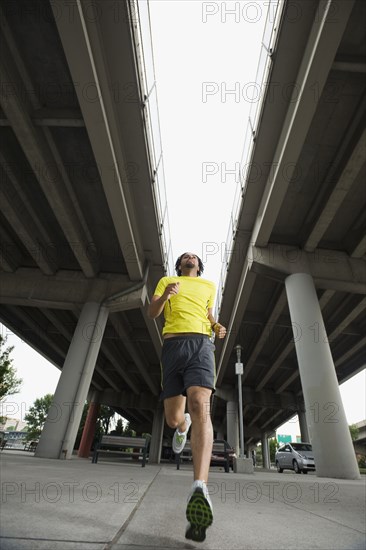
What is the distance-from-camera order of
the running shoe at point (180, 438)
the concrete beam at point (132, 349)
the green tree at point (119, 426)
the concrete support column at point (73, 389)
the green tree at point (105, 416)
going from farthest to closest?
1. the green tree at point (119, 426)
2. the green tree at point (105, 416)
3. the concrete beam at point (132, 349)
4. the concrete support column at point (73, 389)
5. the running shoe at point (180, 438)

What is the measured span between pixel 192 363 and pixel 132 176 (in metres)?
8.06

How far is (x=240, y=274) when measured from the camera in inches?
554

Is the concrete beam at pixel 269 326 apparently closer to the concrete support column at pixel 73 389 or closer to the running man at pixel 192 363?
the concrete support column at pixel 73 389

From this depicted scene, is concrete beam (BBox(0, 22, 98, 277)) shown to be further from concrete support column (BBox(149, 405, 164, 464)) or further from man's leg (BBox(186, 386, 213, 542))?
concrete support column (BBox(149, 405, 164, 464))

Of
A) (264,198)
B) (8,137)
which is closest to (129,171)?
(8,137)

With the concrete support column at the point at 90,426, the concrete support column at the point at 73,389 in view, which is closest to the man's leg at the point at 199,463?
the concrete support column at the point at 73,389

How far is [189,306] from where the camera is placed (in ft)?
9.30

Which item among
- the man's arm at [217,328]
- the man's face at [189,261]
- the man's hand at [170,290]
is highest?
the man's face at [189,261]

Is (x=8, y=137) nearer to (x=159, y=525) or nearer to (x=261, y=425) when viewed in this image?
(x=159, y=525)

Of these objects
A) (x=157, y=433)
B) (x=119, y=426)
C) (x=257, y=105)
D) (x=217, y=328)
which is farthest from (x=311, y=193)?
(x=119, y=426)

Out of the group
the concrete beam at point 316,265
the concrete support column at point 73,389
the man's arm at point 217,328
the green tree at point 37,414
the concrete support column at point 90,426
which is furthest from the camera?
the green tree at point 37,414

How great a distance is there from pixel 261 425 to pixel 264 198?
2084 inches

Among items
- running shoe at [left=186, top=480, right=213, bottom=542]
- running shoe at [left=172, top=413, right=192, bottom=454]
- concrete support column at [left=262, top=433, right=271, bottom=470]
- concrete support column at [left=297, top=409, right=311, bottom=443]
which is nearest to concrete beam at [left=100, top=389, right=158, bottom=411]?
concrete support column at [left=297, top=409, right=311, bottom=443]

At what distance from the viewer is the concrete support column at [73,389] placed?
10.5 m
